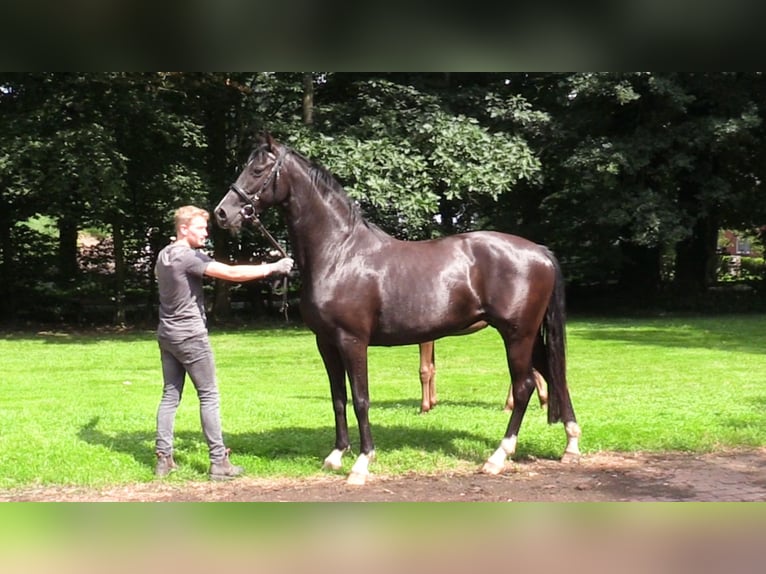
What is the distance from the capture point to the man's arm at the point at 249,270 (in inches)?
225

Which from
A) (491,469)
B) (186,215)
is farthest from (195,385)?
(491,469)

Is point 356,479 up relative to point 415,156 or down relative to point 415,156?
down

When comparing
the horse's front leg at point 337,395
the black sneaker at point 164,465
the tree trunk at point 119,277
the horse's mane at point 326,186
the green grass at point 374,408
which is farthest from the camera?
the tree trunk at point 119,277

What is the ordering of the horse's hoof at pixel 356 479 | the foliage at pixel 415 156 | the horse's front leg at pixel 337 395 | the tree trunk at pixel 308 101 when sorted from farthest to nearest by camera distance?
the tree trunk at pixel 308 101 < the foliage at pixel 415 156 < the horse's front leg at pixel 337 395 < the horse's hoof at pixel 356 479

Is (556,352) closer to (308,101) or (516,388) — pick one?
(516,388)

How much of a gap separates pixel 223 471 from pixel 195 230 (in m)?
1.92

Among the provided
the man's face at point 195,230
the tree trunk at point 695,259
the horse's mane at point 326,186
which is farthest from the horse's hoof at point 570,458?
the tree trunk at point 695,259

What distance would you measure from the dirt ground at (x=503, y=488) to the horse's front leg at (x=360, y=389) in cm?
16

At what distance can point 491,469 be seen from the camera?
6262 millimetres

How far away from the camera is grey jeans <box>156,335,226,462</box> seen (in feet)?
19.9

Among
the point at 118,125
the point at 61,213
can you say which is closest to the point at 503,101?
the point at 118,125

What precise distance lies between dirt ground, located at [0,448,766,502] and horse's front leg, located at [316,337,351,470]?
8.7 inches

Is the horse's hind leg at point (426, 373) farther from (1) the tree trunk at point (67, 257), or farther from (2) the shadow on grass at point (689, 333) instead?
(1) the tree trunk at point (67, 257)

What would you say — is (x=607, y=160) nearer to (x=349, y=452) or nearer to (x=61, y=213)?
(x=61, y=213)
